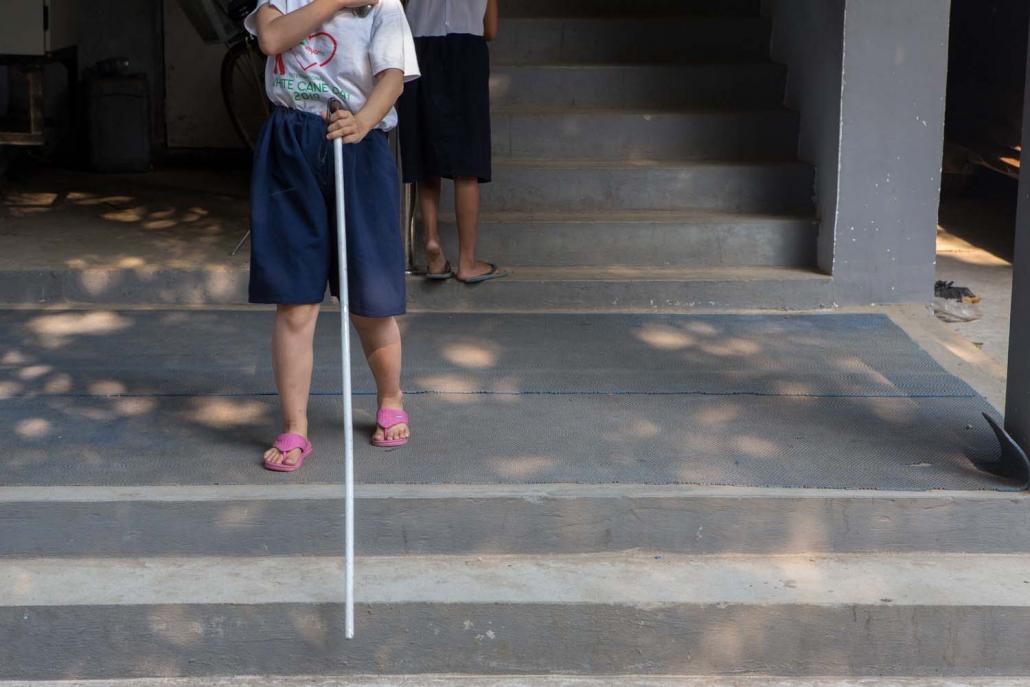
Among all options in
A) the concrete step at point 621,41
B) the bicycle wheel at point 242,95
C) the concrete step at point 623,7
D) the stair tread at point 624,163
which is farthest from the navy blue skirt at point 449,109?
the bicycle wheel at point 242,95

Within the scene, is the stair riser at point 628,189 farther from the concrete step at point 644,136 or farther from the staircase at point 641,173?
the concrete step at point 644,136

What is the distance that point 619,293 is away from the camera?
20.3ft

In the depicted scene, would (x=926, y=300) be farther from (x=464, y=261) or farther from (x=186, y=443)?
(x=186, y=443)

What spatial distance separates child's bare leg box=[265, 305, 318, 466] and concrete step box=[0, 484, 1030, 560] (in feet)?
0.96

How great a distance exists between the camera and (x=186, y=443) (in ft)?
14.7

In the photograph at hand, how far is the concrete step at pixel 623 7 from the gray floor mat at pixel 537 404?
2.46 metres

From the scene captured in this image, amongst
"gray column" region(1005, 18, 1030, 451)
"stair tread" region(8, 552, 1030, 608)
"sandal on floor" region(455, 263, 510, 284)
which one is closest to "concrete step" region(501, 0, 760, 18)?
"sandal on floor" region(455, 263, 510, 284)

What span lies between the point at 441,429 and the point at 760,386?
4.16 ft

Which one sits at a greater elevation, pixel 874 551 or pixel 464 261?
pixel 464 261

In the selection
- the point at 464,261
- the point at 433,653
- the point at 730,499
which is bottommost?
the point at 433,653

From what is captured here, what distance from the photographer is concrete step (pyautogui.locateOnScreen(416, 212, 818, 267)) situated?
21.3 ft

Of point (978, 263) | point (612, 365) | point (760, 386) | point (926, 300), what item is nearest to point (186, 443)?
point (612, 365)

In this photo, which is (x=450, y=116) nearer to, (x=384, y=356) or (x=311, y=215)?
(x=384, y=356)

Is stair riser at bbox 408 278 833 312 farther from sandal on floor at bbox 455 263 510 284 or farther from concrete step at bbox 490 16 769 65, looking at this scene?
concrete step at bbox 490 16 769 65
